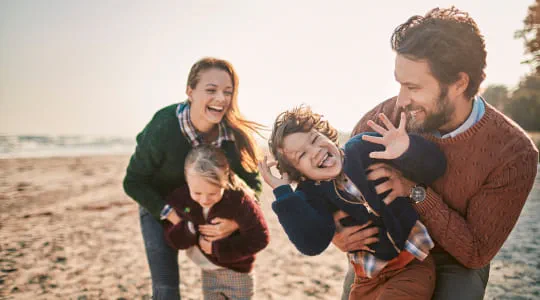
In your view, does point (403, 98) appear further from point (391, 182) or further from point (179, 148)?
point (179, 148)

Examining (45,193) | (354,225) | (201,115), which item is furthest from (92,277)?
(45,193)

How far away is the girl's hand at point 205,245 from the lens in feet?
11.1

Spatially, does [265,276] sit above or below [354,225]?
below

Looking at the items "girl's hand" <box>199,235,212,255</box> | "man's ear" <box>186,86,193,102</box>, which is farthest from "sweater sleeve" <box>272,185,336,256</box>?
"man's ear" <box>186,86,193,102</box>

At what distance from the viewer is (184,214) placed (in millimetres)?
3463

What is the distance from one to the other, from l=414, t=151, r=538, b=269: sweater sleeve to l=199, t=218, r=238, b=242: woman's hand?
147 centimetres

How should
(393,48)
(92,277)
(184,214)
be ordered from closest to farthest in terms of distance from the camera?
(393,48) → (184,214) → (92,277)

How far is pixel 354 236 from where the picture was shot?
8.38 feet

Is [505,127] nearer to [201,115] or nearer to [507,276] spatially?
[201,115]

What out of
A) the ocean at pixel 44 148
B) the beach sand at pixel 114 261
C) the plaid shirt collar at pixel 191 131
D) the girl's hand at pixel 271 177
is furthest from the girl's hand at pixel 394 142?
the ocean at pixel 44 148

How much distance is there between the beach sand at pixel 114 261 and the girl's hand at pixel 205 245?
2438 mm

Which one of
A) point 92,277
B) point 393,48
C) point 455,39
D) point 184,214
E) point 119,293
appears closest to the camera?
point 455,39

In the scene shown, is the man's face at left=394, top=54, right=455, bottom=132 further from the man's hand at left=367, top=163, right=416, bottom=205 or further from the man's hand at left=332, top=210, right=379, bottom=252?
the man's hand at left=332, top=210, right=379, bottom=252

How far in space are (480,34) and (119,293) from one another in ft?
16.7
